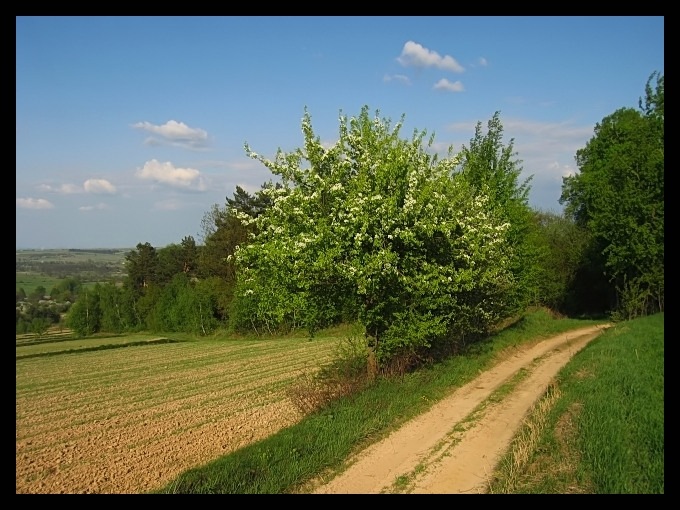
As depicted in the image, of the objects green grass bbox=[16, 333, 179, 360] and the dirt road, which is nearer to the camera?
the dirt road

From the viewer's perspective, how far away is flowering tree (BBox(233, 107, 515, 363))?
14.1 metres

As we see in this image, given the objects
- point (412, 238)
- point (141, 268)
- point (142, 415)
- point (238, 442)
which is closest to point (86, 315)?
point (141, 268)

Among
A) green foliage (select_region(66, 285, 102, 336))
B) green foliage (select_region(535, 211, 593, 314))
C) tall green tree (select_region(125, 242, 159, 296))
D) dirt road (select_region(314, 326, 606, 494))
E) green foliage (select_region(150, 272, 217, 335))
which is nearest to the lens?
dirt road (select_region(314, 326, 606, 494))

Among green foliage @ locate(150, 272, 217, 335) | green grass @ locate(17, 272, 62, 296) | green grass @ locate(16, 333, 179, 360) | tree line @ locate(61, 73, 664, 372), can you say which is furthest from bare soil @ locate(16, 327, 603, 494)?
green grass @ locate(17, 272, 62, 296)

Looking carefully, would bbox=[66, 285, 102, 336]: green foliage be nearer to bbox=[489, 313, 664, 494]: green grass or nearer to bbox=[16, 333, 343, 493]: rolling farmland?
bbox=[16, 333, 343, 493]: rolling farmland

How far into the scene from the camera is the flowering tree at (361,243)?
46.2 ft

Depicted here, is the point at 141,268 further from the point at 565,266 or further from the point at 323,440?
the point at 323,440

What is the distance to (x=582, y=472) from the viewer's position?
26.4 ft

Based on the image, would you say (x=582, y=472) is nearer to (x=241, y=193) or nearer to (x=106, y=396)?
(x=106, y=396)

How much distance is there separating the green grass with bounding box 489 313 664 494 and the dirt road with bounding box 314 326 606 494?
0.51 meters

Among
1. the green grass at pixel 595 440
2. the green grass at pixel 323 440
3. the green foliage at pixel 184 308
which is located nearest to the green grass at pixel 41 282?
the green foliage at pixel 184 308

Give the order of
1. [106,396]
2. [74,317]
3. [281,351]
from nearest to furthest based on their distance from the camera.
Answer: [106,396], [281,351], [74,317]
